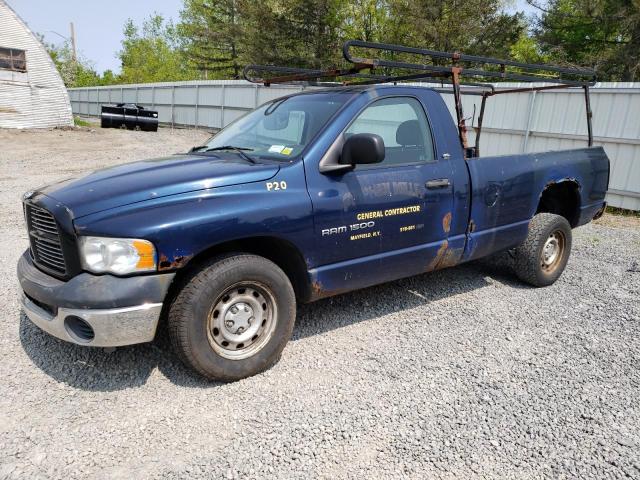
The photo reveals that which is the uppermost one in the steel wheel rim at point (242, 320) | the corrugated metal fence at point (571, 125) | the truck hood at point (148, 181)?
the corrugated metal fence at point (571, 125)

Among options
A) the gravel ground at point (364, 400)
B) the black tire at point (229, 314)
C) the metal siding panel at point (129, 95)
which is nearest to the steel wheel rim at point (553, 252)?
the gravel ground at point (364, 400)

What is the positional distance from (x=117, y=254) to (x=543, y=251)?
13.6ft

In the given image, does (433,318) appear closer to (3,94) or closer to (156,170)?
(156,170)

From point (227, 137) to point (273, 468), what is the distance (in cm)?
271

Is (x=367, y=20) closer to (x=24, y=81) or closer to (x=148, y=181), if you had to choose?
(x=24, y=81)

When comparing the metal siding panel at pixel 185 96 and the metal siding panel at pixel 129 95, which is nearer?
the metal siding panel at pixel 185 96

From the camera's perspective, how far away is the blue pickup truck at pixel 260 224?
9.27ft

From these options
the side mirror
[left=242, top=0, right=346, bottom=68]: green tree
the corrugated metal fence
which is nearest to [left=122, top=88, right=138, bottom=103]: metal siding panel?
[left=242, top=0, right=346, bottom=68]: green tree

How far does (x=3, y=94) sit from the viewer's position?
20.1 meters

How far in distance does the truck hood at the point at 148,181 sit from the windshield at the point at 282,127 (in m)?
0.27

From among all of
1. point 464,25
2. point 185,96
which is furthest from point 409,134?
point 185,96

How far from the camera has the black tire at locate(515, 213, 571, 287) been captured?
492 cm

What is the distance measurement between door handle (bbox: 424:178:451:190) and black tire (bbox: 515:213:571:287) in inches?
57.1

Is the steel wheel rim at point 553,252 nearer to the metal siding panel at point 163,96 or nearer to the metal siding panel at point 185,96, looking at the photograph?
the metal siding panel at point 185,96
